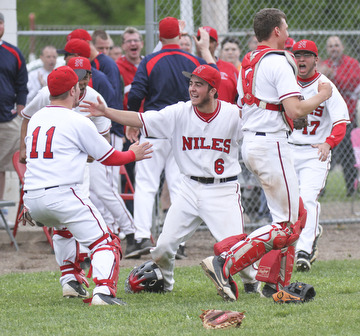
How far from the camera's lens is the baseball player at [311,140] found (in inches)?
295

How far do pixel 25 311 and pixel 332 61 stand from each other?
22.0 feet

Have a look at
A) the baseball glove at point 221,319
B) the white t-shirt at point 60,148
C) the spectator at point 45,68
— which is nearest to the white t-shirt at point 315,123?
the white t-shirt at point 60,148

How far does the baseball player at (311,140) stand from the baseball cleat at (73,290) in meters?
2.23

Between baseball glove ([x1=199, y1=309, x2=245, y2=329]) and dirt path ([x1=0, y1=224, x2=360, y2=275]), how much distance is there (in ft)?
10.1

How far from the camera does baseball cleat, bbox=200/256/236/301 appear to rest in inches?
221

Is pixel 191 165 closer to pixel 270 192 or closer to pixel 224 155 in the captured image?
pixel 224 155

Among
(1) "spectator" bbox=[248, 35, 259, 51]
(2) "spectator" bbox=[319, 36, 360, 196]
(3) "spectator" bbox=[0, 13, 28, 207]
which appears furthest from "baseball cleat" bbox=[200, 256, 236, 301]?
(2) "spectator" bbox=[319, 36, 360, 196]

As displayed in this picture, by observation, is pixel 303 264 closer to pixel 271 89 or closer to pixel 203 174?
pixel 203 174

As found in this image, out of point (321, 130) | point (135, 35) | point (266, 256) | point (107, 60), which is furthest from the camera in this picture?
point (135, 35)

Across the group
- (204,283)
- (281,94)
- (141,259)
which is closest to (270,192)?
(281,94)

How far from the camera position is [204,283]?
264 inches

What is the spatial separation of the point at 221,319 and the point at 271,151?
4.78 ft

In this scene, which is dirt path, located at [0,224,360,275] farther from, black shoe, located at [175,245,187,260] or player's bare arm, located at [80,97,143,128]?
player's bare arm, located at [80,97,143,128]

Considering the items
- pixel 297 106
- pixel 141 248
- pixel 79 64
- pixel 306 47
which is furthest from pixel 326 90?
pixel 141 248
